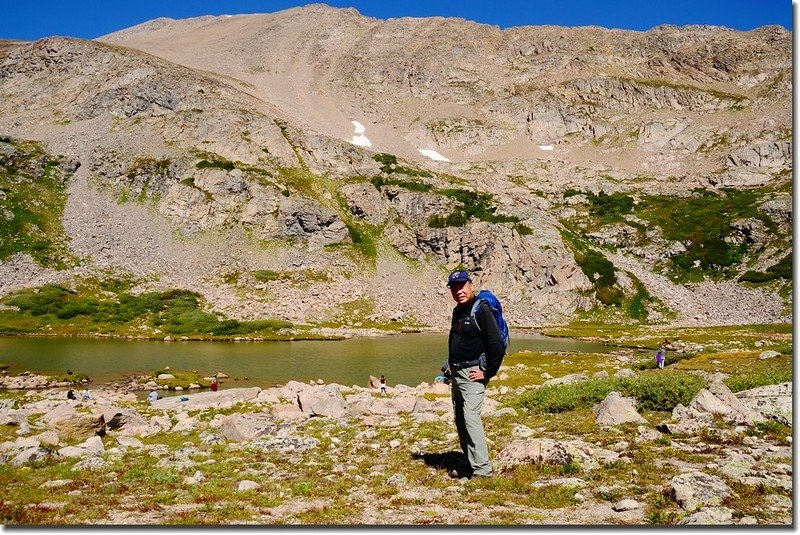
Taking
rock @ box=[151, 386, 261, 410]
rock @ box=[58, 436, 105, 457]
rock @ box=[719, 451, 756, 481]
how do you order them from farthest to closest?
rock @ box=[151, 386, 261, 410]
rock @ box=[58, 436, 105, 457]
rock @ box=[719, 451, 756, 481]

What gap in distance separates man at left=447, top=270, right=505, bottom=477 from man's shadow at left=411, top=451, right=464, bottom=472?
0.76 meters

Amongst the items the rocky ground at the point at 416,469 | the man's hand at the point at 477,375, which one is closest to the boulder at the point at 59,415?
the rocky ground at the point at 416,469

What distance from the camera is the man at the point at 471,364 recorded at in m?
10.7

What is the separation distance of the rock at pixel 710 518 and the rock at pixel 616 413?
7419 millimetres

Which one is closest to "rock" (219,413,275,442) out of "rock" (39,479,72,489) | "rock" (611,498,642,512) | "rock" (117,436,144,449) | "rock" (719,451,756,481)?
"rock" (117,436,144,449)

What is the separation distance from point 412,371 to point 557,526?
161 feet

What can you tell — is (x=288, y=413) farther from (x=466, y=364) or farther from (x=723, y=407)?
(x=723, y=407)

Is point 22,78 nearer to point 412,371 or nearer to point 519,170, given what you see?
point 519,170

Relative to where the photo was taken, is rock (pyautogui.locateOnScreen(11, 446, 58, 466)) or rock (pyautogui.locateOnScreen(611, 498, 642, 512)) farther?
rock (pyautogui.locateOnScreen(11, 446, 58, 466))

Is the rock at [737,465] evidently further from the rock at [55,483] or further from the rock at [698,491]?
the rock at [55,483]

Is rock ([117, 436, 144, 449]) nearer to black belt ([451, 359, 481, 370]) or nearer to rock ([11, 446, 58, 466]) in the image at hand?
rock ([11, 446, 58, 466])

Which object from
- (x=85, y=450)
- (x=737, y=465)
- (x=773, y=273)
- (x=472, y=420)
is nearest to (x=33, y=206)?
(x=85, y=450)

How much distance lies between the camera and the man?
35.2 feet

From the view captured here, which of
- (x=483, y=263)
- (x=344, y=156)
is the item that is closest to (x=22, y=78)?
(x=344, y=156)
